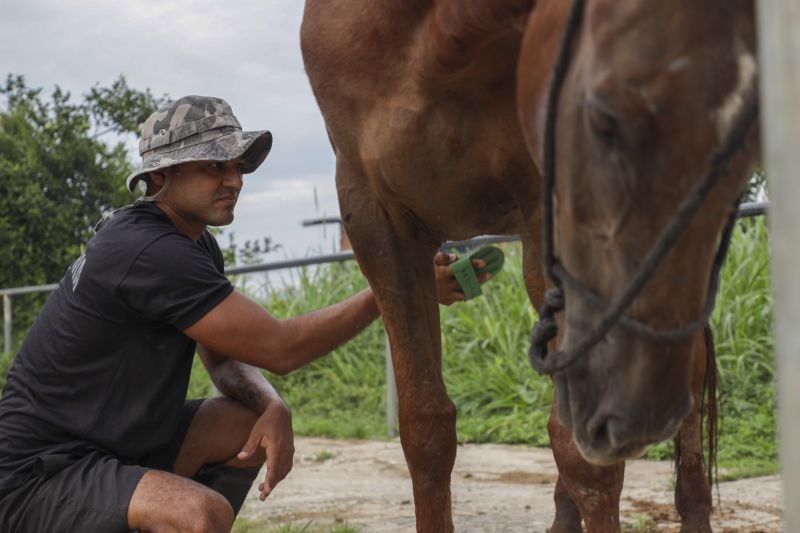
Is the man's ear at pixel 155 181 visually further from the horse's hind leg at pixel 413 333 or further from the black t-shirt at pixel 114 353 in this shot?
the horse's hind leg at pixel 413 333

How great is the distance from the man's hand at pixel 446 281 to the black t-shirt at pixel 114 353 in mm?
766

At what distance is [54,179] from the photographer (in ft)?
40.3

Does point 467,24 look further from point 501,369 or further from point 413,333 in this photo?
point 501,369

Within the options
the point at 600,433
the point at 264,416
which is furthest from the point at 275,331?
the point at 600,433

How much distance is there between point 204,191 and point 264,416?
72 cm

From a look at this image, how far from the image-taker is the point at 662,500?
189 inches

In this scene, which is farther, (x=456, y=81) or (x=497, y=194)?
(x=497, y=194)

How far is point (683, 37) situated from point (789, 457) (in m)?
0.82

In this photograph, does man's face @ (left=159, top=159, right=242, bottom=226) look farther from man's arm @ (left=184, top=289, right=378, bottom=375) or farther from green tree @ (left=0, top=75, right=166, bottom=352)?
green tree @ (left=0, top=75, right=166, bottom=352)

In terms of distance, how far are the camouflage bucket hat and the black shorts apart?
89 cm

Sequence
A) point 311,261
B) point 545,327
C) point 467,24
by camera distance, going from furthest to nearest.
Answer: point 311,261 → point 467,24 → point 545,327

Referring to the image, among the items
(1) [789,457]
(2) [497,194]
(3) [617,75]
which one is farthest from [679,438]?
(1) [789,457]

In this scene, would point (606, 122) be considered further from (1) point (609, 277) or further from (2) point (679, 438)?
(2) point (679, 438)

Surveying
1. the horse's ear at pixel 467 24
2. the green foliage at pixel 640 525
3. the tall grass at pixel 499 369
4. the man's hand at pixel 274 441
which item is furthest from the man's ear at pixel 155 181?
the tall grass at pixel 499 369
